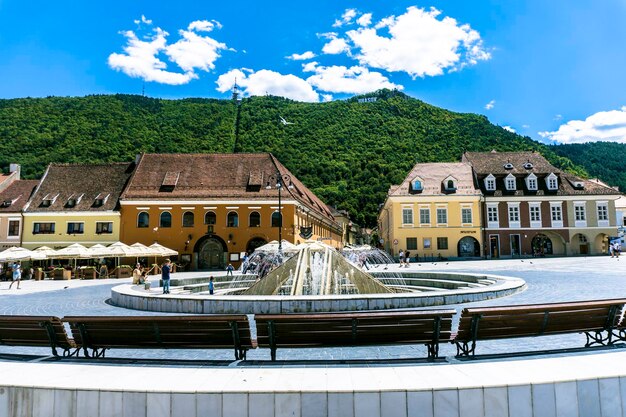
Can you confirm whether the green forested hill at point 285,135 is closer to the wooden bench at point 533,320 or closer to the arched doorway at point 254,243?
the arched doorway at point 254,243

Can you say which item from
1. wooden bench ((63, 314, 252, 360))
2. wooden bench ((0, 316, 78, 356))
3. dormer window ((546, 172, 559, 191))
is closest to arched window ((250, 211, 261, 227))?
dormer window ((546, 172, 559, 191))

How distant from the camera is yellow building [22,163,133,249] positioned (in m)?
42.1

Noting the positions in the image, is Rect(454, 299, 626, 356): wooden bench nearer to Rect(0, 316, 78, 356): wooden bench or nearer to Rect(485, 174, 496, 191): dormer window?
Rect(0, 316, 78, 356): wooden bench

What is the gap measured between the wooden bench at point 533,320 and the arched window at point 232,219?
1372 inches

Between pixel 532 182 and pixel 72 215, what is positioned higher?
pixel 532 182

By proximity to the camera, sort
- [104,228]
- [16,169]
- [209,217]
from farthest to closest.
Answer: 1. [16,169]
2. [104,228]
3. [209,217]

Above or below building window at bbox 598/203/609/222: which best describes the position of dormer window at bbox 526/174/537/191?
above

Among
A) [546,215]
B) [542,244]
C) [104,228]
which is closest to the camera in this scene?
[104,228]

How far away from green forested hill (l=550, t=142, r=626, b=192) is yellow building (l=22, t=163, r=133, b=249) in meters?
85.1

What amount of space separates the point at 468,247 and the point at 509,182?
8652mm

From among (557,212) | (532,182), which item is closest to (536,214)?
(557,212)

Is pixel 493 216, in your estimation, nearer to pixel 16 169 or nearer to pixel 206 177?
pixel 206 177

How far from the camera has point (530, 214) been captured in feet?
161

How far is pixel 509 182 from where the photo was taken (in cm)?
4997
